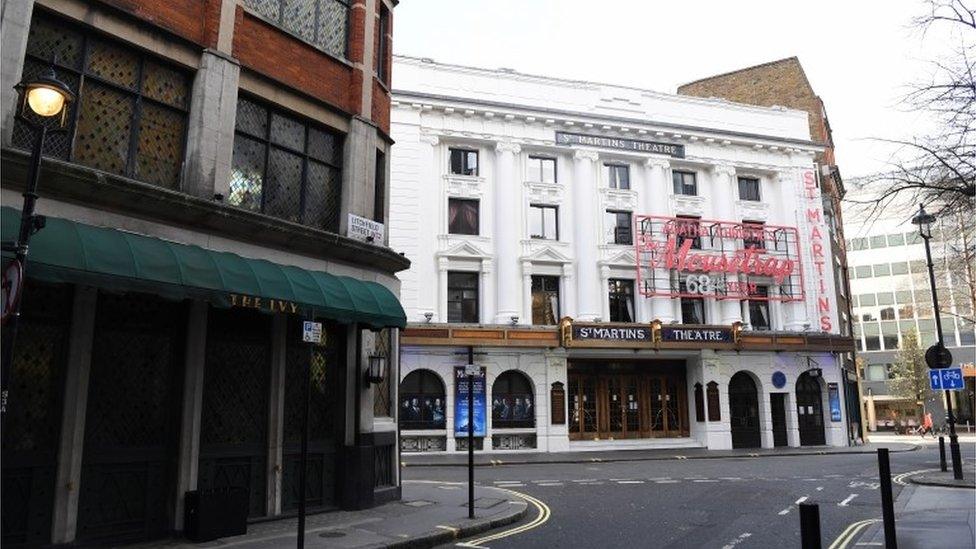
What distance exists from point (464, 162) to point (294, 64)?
18.9m

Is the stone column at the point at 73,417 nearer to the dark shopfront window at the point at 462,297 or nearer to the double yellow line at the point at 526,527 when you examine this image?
the double yellow line at the point at 526,527

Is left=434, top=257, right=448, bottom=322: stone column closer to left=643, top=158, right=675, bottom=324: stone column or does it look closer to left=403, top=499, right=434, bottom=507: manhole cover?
left=643, top=158, right=675, bottom=324: stone column

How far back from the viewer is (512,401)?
96.8 feet

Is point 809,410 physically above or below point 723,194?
below

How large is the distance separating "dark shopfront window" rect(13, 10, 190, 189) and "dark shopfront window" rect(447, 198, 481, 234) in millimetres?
19587

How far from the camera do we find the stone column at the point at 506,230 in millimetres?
29609

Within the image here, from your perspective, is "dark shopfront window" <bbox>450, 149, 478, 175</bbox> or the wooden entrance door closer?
the wooden entrance door

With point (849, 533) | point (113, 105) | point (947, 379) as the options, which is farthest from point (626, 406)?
point (113, 105)

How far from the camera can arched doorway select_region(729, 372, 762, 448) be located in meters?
32.0

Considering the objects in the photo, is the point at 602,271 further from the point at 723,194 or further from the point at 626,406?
the point at 723,194

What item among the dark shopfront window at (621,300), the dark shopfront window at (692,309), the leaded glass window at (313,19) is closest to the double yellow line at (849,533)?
the leaded glass window at (313,19)

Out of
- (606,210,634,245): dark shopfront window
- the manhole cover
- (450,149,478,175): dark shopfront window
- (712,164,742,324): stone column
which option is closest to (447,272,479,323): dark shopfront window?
(450,149,478,175): dark shopfront window

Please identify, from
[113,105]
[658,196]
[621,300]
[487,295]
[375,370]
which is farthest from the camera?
[658,196]

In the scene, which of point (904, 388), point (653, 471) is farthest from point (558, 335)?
point (904, 388)
